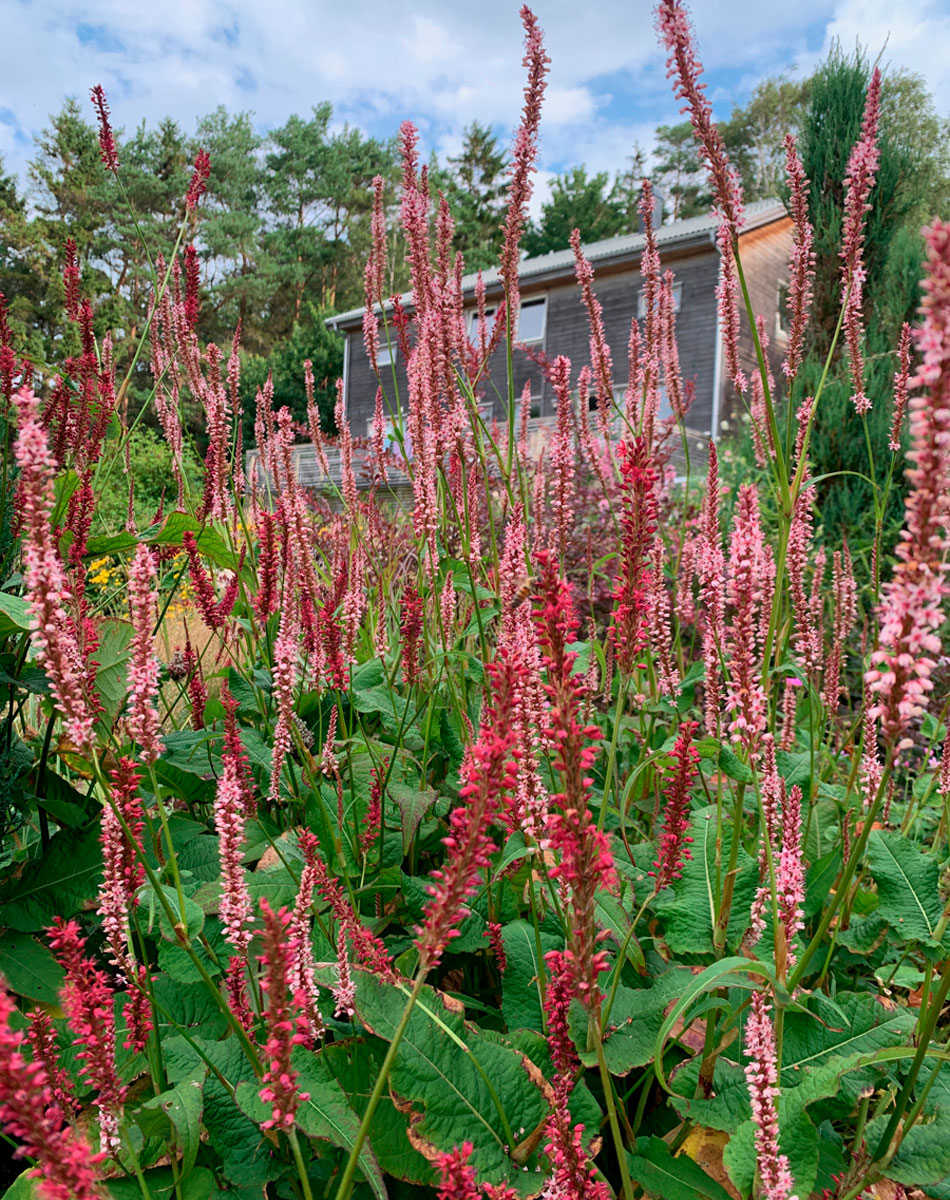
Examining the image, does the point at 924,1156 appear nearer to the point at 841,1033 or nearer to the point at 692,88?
the point at 841,1033

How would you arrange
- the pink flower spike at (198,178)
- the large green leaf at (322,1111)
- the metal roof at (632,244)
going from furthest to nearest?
the metal roof at (632,244), the pink flower spike at (198,178), the large green leaf at (322,1111)

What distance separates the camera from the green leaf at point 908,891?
1767 millimetres

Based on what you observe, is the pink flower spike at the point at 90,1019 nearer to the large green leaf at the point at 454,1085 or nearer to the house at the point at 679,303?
the large green leaf at the point at 454,1085

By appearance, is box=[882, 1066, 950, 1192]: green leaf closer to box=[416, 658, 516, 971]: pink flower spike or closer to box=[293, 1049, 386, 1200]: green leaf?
box=[293, 1049, 386, 1200]: green leaf

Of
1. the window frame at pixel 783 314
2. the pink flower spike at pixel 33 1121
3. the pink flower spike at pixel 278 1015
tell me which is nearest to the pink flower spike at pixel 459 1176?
the pink flower spike at pixel 278 1015

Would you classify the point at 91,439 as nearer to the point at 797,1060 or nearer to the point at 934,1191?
the point at 797,1060

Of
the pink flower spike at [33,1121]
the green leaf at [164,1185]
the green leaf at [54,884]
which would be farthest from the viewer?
the green leaf at [54,884]

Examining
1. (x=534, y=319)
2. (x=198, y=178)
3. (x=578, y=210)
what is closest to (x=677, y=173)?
(x=578, y=210)

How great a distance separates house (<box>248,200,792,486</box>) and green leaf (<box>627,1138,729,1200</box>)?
20831mm

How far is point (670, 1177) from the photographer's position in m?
1.28

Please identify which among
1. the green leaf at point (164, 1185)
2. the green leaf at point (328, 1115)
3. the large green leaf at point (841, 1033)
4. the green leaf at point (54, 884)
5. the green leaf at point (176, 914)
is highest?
the green leaf at point (176, 914)

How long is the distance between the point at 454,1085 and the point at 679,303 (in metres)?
25.4

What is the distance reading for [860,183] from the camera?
1.82 meters

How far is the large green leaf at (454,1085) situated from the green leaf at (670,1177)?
17 cm
